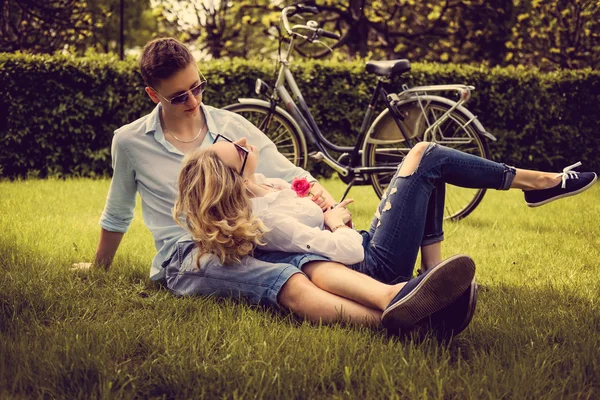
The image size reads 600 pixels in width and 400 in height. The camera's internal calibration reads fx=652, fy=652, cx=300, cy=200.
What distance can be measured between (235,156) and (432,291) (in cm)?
107

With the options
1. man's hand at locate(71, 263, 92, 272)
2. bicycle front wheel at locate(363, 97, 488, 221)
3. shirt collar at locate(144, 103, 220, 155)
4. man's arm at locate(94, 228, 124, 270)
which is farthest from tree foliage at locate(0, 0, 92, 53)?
shirt collar at locate(144, 103, 220, 155)

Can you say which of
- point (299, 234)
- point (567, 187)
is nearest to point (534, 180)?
point (567, 187)

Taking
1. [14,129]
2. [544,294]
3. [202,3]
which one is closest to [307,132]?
[544,294]

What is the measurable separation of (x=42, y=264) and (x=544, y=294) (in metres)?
2.74

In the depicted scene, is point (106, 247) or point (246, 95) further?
point (246, 95)

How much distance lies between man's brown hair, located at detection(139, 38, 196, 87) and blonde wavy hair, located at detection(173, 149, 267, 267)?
1.74 feet

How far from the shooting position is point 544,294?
Answer: 3.33m

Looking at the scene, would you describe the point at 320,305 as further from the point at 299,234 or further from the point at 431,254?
the point at 431,254

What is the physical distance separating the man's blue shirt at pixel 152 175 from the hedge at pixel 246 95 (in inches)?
202

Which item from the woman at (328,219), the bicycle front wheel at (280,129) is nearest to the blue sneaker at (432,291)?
the woman at (328,219)

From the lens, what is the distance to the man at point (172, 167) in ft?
9.82

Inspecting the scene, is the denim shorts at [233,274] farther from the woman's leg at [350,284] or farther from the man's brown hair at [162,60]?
the man's brown hair at [162,60]

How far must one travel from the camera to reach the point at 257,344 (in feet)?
8.16

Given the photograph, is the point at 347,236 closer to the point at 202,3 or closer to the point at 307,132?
the point at 307,132
